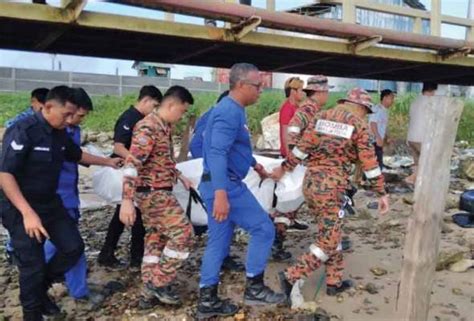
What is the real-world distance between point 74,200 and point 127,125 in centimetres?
86

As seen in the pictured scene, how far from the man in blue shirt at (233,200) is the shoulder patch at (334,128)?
62cm

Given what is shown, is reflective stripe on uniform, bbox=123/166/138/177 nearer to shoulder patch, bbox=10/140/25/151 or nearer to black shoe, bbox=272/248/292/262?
shoulder patch, bbox=10/140/25/151

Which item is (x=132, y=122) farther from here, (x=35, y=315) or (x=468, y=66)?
(x=468, y=66)

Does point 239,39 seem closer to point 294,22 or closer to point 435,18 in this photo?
point 294,22

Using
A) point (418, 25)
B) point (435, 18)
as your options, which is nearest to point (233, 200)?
point (418, 25)

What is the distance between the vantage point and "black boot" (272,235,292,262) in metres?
5.60

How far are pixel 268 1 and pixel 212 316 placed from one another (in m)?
2.78

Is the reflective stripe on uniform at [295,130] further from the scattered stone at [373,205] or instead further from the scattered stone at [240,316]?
the scattered stone at [373,205]

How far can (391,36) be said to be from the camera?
205 inches

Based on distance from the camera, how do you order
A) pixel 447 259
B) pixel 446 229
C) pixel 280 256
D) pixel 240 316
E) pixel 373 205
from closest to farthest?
pixel 240 316 → pixel 447 259 → pixel 280 256 → pixel 446 229 → pixel 373 205

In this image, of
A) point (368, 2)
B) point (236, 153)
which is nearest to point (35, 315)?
point (236, 153)

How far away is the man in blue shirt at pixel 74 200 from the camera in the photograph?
4387 mm

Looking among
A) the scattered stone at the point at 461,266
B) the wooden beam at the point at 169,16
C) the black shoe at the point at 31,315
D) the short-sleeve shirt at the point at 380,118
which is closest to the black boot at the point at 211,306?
the black shoe at the point at 31,315

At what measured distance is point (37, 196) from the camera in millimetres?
3852
